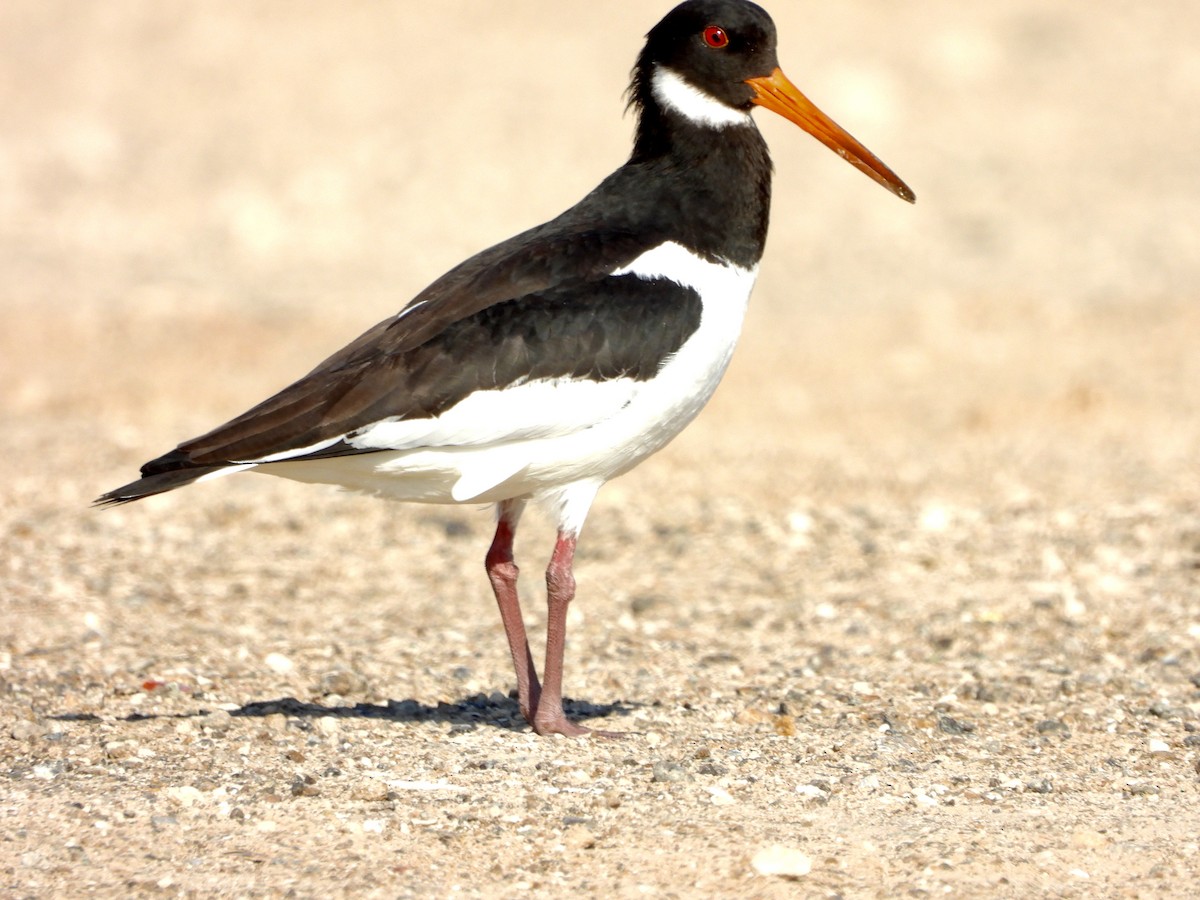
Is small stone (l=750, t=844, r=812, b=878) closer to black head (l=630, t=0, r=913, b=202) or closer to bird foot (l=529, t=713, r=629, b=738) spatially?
bird foot (l=529, t=713, r=629, b=738)

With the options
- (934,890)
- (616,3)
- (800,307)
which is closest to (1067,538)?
(934,890)

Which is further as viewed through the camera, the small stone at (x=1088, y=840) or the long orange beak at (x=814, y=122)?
the long orange beak at (x=814, y=122)

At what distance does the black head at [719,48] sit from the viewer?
23.1 ft

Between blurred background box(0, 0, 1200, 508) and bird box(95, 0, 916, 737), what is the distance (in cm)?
572

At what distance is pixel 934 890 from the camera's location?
5.16m

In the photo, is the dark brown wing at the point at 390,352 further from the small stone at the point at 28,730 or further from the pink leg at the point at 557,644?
the small stone at the point at 28,730

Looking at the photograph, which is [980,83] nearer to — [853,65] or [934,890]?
[853,65]

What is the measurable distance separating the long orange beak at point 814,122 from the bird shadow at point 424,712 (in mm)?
2640

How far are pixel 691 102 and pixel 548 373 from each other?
1.56 metres

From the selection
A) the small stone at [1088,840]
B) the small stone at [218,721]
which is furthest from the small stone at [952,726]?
the small stone at [218,721]

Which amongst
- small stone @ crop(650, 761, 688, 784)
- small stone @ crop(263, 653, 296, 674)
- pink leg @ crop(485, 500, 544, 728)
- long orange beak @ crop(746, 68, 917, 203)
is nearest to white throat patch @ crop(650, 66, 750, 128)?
long orange beak @ crop(746, 68, 917, 203)

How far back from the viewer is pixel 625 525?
1088 centimetres

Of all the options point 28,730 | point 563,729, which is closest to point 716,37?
point 563,729

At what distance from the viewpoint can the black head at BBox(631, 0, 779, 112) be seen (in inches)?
277
